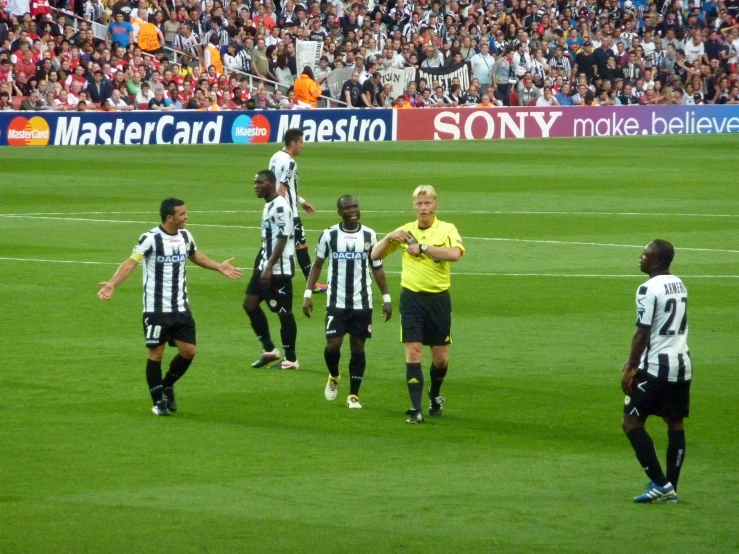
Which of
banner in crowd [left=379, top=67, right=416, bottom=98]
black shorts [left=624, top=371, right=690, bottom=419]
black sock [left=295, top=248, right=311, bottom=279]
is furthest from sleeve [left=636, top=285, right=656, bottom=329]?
banner in crowd [left=379, top=67, right=416, bottom=98]

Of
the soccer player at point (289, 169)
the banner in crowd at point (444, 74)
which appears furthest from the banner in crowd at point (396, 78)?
the soccer player at point (289, 169)

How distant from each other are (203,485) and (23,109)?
28.9 m

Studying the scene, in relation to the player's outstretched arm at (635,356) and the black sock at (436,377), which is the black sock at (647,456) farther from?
the black sock at (436,377)

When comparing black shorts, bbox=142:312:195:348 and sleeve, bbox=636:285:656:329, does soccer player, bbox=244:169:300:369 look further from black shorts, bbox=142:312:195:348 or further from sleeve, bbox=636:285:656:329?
sleeve, bbox=636:285:656:329

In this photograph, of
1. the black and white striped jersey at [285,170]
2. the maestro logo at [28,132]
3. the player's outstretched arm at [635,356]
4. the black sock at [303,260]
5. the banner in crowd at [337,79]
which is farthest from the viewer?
the banner in crowd at [337,79]

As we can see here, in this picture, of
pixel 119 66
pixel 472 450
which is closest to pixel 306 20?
pixel 119 66

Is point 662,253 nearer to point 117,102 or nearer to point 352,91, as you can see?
point 117,102

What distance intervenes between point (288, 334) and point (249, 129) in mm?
26603

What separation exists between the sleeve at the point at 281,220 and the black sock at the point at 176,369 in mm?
2178

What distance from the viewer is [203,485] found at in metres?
8.77

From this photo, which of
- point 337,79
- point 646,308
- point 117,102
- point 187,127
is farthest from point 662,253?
point 337,79

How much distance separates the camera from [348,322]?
11320 mm

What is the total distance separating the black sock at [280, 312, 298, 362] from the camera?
12.9 meters

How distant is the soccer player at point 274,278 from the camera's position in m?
12.9
